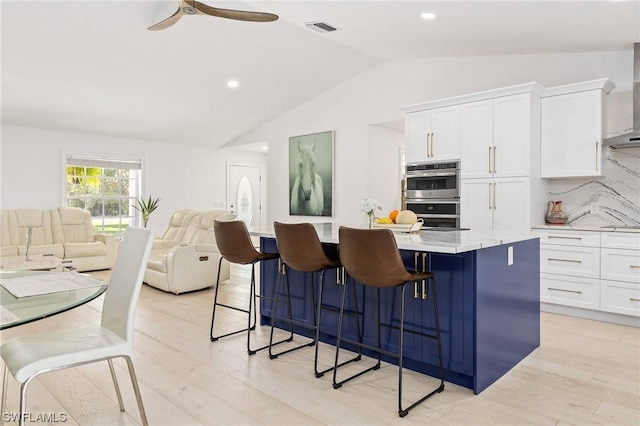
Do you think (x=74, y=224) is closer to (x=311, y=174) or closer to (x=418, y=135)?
(x=311, y=174)

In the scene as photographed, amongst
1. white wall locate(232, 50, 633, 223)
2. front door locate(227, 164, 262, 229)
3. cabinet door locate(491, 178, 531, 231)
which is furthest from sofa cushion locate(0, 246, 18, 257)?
cabinet door locate(491, 178, 531, 231)

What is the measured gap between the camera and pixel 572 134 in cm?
443

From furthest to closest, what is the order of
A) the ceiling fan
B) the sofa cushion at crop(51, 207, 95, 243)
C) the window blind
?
the window blind < the sofa cushion at crop(51, 207, 95, 243) < the ceiling fan

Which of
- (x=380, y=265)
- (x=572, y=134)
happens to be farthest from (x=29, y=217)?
(x=572, y=134)

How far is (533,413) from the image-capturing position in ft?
7.64

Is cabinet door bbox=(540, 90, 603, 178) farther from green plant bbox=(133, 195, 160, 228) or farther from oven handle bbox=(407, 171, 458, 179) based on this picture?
green plant bbox=(133, 195, 160, 228)

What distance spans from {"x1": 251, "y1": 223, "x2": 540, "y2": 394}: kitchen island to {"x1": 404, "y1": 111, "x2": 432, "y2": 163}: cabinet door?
233 centimetres

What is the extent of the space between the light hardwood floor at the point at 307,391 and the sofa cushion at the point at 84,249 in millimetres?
3105

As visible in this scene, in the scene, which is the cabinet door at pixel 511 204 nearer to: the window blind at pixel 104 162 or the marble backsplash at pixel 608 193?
the marble backsplash at pixel 608 193

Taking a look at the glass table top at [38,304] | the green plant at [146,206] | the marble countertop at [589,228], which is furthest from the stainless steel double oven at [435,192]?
the green plant at [146,206]

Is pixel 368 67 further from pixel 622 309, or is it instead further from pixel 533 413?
pixel 533 413

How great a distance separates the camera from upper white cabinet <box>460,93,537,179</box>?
4.51 m

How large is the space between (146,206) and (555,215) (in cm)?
679

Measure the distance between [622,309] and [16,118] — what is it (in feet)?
27.0
